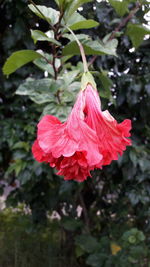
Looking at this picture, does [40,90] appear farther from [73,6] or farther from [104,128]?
[104,128]

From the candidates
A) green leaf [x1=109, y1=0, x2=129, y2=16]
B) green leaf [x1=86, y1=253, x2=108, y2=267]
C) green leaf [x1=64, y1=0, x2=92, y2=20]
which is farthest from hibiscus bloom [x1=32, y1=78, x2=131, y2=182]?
green leaf [x1=86, y1=253, x2=108, y2=267]

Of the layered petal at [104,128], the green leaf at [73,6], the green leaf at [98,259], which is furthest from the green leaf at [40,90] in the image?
the green leaf at [98,259]

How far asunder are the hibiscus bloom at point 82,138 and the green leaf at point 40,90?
353 mm

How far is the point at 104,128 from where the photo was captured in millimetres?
370

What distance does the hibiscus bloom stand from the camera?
1.10 ft

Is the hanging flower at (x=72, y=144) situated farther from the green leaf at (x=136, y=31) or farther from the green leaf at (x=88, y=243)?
the green leaf at (x=88, y=243)

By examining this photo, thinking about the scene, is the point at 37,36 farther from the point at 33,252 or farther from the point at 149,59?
the point at 33,252

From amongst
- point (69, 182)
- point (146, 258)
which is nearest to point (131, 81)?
point (69, 182)

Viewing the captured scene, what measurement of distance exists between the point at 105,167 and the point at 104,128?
1.06 metres

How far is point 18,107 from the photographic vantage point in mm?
1396

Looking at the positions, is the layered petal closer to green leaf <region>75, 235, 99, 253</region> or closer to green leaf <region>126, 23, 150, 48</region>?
green leaf <region>126, 23, 150, 48</region>

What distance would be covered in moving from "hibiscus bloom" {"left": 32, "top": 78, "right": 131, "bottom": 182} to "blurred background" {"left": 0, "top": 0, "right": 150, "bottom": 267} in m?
0.35

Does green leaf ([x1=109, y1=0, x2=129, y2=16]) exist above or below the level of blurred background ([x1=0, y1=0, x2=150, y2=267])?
above

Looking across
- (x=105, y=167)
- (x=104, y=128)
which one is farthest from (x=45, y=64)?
(x=105, y=167)
